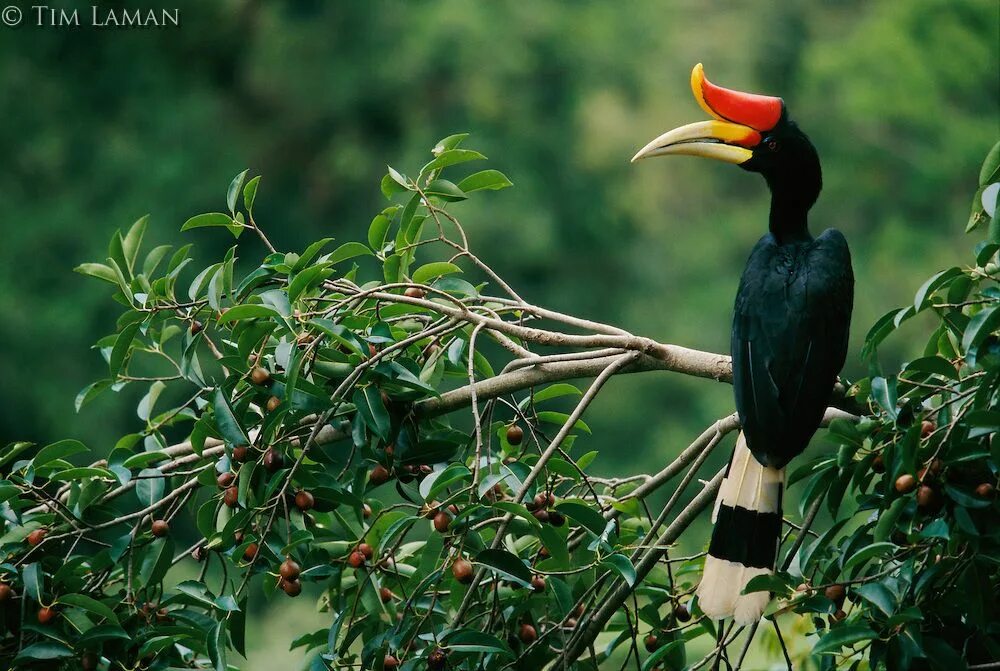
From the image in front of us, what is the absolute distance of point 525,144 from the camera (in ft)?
42.2

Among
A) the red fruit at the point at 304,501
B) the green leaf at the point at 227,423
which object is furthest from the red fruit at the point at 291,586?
the green leaf at the point at 227,423

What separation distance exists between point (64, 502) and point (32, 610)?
0.22 meters

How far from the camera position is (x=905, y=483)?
1.75 meters

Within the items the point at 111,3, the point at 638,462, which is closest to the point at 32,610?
the point at 638,462

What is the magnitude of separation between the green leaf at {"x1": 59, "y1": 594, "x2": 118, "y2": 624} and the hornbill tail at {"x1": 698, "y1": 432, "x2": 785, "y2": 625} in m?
1.08

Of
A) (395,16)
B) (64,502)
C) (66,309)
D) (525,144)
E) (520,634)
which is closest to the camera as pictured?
(520,634)

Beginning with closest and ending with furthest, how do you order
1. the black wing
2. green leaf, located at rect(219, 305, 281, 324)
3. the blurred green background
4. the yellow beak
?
green leaf, located at rect(219, 305, 281, 324) → the black wing → the yellow beak → the blurred green background

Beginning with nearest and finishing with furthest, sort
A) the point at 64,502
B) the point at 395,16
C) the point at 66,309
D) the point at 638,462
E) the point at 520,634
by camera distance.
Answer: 1. the point at 520,634
2. the point at 64,502
3. the point at 66,309
4. the point at 638,462
5. the point at 395,16

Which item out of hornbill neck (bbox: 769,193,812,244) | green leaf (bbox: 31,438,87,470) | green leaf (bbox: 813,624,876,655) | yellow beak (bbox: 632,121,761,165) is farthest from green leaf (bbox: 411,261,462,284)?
green leaf (bbox: 813,624,876,655)

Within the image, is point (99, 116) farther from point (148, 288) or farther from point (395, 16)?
point (148, 288)

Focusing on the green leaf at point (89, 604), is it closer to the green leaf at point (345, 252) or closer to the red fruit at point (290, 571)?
the red fruit at point (290, 571)

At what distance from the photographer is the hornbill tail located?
2.00m

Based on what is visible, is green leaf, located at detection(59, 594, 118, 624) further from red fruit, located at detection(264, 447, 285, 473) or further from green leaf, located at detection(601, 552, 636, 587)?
green leaf, located at detection(601, 552, 636, 587)

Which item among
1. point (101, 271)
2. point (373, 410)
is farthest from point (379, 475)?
point (101, 271)
